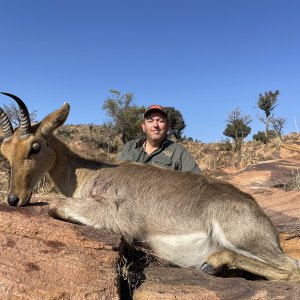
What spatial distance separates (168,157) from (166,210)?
300cm

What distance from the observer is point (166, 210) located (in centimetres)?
536

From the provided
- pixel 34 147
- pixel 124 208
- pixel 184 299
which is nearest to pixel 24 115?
pixel 34 147

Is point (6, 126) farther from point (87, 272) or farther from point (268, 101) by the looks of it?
point (268, 101)

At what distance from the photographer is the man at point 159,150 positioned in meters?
8.22

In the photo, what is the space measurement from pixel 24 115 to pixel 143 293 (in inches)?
115

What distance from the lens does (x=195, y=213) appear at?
205 inches

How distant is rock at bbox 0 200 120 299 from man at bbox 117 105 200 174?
12.1 feet

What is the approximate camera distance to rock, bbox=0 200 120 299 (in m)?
3.50

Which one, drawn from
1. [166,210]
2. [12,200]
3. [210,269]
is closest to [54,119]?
[12,200]

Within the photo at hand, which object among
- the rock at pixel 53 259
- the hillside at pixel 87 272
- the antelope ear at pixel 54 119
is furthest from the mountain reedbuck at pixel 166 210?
the rock at pixel 53 259

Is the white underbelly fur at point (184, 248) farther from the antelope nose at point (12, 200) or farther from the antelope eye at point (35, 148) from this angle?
the antelope eye at point (35, 148)

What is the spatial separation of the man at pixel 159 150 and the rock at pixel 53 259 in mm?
→ 3680

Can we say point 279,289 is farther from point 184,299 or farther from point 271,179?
point 271,179

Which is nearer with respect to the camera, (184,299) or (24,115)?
(184,299)
